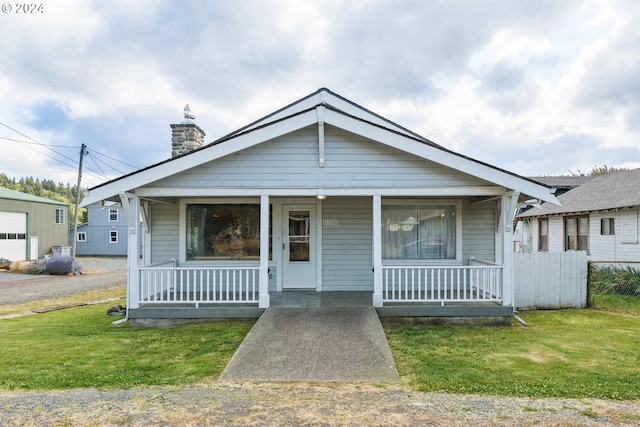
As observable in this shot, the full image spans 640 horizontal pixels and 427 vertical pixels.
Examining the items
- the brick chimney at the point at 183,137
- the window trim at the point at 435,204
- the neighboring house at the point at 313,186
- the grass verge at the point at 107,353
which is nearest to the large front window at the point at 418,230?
the window trim at the point at 435,204

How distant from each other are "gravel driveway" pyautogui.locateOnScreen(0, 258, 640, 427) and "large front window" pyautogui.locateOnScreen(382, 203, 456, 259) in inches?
203

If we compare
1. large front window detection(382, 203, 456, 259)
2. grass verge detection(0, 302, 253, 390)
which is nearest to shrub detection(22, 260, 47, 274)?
grass verge detection(0, 302, 253, 390)

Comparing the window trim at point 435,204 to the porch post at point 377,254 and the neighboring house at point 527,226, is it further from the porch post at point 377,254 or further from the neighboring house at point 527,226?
the neighboring house at point 527,226

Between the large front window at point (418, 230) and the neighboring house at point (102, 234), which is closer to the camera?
the large front window at point (418, 230)

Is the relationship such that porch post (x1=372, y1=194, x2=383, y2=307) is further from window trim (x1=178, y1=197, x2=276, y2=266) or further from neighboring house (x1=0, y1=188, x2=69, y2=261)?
neighboring house (x1=0, y1=188, x2=69, y2=261)

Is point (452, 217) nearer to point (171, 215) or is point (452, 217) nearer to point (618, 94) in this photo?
point (171, 215)

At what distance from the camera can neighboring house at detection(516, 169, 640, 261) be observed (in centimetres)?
1368

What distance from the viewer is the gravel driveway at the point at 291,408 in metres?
3.54

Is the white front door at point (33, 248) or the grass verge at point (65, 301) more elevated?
the white front door at point (33, 248)

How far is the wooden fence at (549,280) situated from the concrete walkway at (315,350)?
435 centimetres

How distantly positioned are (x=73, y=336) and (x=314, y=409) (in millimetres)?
5213

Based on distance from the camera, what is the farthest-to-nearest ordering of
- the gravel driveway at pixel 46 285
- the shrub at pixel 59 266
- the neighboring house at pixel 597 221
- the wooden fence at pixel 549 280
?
the shrub at pixel 59 266 < the neighboring house at pixel 597 221 < the gravel driveway at pixel 46 285 < the wooden fence at pixel 549 280

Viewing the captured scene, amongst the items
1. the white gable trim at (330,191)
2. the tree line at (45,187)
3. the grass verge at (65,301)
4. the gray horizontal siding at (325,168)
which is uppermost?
the tree line at (45,187)

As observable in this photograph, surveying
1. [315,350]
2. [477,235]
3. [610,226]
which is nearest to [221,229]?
[315,350]
